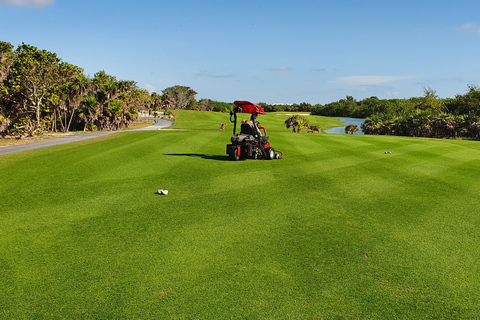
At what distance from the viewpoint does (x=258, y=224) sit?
8156 mm

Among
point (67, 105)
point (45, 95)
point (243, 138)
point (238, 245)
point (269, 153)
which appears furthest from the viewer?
point (67, 105)

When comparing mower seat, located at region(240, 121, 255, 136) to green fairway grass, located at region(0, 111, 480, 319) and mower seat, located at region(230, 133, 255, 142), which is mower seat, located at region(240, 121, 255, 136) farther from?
green fairway grass, located at region(0, 111, 480, 319)

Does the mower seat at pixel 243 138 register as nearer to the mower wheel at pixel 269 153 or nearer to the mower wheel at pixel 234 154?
the mower wheel at pixel 234 154

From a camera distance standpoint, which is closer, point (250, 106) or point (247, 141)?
point (250, 106)

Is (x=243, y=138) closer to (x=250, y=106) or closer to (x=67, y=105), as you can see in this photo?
(x=250, y=106)

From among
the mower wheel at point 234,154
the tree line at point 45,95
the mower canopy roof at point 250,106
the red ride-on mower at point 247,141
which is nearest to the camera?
the mower canopy roof at point 250,106

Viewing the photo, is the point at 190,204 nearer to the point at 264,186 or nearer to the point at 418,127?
the point at 264,186

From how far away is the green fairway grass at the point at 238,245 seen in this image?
5004mm

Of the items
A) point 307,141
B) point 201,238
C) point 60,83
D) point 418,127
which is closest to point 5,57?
point 60,83

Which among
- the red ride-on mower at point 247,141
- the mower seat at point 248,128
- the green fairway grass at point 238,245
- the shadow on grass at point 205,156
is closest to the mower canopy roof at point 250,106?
the red ride-on mower at point 247,141

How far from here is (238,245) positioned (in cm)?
695

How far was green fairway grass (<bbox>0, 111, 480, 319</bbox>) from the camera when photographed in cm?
500

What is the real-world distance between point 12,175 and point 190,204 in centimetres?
890

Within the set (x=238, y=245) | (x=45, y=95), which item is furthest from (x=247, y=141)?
(x=45, y=95)
